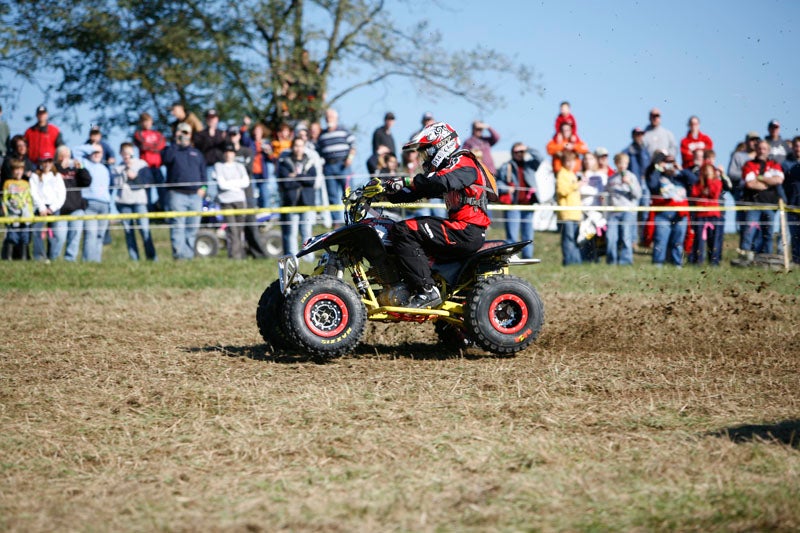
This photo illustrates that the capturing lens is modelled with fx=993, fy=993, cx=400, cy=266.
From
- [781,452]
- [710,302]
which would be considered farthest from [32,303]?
[781,452]

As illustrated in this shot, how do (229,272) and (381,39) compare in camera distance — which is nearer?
(229,272)

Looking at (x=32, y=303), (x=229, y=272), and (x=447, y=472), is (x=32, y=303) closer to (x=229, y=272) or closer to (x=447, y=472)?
(x=229, y=272)

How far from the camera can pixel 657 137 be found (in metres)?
17.0

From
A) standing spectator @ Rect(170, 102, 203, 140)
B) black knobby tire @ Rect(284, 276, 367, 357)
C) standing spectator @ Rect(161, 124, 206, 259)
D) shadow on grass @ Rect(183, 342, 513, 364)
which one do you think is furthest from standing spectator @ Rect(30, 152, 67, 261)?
black knobby tire @ Rect(284, 276, 367, 357)

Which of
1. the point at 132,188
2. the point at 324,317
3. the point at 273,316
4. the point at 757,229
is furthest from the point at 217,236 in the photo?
the point at 324,317

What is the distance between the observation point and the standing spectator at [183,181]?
16047 mm

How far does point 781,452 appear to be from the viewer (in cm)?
532

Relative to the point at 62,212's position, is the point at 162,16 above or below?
above

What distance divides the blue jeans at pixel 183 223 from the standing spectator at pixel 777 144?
961 cm

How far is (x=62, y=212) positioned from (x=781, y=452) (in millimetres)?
13013

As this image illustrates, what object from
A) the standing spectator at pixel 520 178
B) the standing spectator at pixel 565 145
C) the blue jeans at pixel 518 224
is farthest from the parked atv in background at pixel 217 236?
the standing spectator at pixel 565 145

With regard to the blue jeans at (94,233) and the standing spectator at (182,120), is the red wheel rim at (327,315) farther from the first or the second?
the standing spectator at (182,120)

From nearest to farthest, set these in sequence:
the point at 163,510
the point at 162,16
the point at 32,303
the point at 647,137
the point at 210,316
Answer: the point at 163,510 < the point at 210,316 < the point at 32,303 < the point at 647,137 < the point at 162,16

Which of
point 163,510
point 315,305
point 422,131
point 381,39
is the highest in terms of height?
point 381,39
